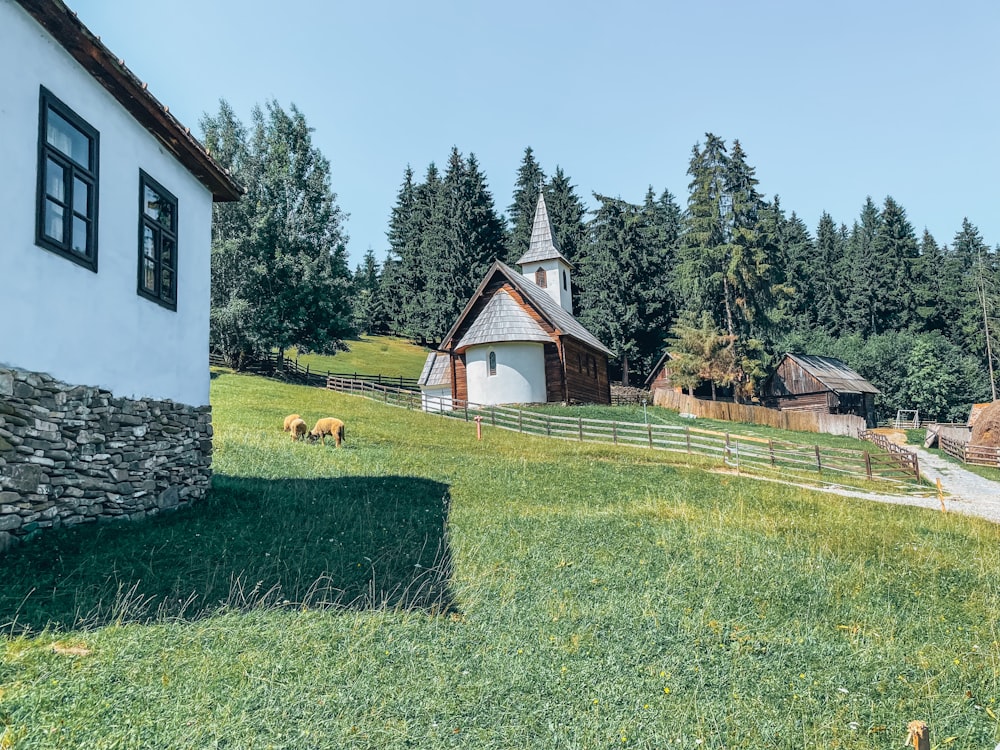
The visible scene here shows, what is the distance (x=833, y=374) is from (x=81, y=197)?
54.4 m

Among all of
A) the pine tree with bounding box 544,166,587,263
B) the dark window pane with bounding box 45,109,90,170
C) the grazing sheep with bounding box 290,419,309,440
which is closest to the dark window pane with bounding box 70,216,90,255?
the dark window pane with bounding box 45,109,90,170

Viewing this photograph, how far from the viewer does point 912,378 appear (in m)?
59.1

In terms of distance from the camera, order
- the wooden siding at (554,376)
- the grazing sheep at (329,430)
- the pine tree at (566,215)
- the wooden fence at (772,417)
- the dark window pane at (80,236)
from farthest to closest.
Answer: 1. the pine tree at (566,215)
2. the wooden fence at (772,417)
3. the wooden siding at (554,376)
4. the grazing sheep at (329,430)
5. the dark window pane at (80,236)

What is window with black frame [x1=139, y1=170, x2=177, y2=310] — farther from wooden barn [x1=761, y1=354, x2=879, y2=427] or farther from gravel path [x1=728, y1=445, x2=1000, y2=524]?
wooden barn [x1=761, y1=354, x2=879, y2=427]

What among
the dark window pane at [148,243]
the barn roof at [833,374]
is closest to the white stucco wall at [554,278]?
the barn roof at [833,374]

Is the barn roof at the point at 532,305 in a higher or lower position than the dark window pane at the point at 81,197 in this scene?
higher

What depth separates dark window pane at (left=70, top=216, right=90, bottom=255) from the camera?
9.09 meters

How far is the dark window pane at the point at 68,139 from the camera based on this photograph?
8.80 m

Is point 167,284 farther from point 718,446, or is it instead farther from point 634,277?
point 634,277

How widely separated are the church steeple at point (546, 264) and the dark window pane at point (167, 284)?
3876 centimetres

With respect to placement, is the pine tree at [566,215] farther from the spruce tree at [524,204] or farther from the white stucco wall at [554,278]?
the white stucco wall at [554,278]

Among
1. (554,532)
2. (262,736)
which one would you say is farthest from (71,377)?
(554,532)

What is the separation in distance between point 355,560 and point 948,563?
9037mm

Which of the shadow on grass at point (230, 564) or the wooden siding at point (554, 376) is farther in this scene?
the wooden siding at point (554, 376)
